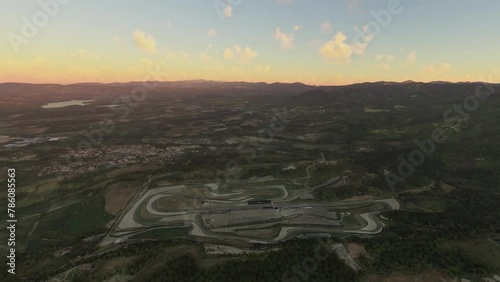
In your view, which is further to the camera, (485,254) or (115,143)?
(115,143)

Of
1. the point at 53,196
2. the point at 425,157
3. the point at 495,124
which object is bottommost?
the point at 53,196

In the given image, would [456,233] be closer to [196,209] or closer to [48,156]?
[196,209]

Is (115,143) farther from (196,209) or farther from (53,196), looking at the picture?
(196,209)

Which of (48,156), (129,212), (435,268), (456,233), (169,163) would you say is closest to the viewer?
(435,268)

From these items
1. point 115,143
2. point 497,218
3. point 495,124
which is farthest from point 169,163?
point 495,124

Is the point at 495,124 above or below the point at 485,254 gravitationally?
above

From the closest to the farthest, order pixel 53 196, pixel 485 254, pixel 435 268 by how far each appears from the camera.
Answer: pixel 435 268 → pixel 485 254 → pixel 53 196

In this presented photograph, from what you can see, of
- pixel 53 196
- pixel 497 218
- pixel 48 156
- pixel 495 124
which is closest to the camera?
pixel 497 218

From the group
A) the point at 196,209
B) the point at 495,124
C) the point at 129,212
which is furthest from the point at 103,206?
the point at 495,124

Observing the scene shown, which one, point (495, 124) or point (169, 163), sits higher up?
Result: point (495, 124)
